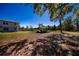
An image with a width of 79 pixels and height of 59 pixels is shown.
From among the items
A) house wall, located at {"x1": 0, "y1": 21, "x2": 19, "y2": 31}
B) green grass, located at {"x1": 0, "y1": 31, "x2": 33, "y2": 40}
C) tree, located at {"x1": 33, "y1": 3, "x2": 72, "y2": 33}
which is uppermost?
tree, located at {"x1": 33, "y1": 3, "x2": 72, "y2": 33}

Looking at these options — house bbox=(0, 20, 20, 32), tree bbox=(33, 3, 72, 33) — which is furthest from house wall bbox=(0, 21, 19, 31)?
tree bbox=(33, 3, 72, 33)

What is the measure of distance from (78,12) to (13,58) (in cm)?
Answer: 94

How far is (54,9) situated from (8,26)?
0.59 meters

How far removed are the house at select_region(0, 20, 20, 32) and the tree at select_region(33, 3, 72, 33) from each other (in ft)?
0.97

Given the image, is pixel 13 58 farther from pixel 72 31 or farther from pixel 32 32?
pixel 72 31

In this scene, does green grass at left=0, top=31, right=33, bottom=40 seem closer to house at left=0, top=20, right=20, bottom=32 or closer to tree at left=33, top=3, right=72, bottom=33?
house at left=0, top=20, right=20, bottom=32

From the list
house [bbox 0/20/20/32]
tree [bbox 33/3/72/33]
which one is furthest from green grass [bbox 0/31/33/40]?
tree [bbox 33/3/72/33]

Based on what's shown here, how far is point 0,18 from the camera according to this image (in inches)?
86.6

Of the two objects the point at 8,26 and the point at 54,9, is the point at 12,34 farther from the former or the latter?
the point at 54,9

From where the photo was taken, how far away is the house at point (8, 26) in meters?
2.19

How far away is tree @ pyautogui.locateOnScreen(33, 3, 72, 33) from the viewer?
2.21 meters

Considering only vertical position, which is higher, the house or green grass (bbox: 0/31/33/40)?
the house

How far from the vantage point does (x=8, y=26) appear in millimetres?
2209

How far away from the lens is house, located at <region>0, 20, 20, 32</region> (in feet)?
7.18
